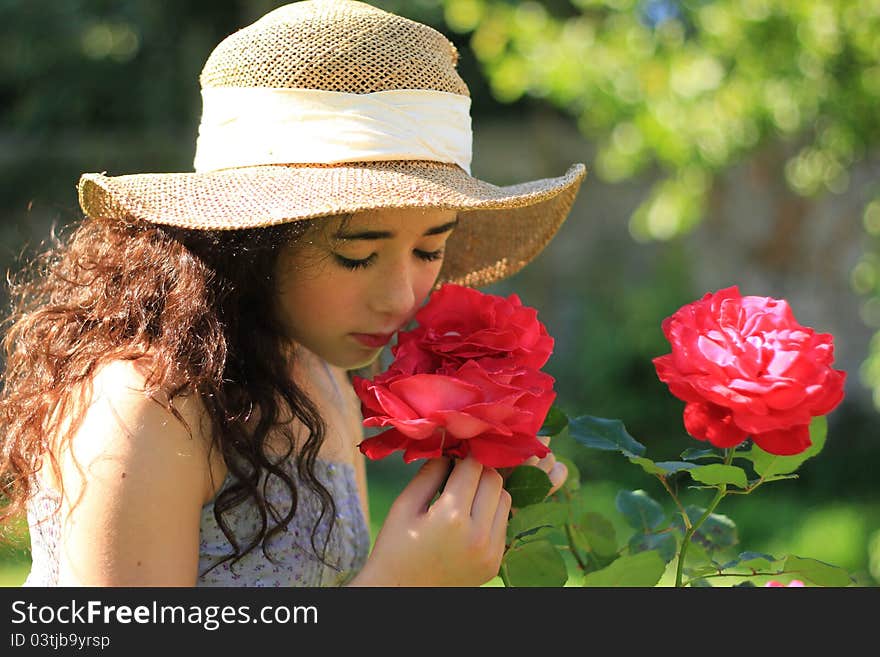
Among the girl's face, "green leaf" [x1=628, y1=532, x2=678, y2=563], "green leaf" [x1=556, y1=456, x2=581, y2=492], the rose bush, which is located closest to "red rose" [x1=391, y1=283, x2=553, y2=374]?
the rose bush

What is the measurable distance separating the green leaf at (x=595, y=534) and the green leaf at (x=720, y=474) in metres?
0.38

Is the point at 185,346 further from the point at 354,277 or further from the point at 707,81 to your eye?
the point at 707,81

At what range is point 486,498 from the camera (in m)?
1.58

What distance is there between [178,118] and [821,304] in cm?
586

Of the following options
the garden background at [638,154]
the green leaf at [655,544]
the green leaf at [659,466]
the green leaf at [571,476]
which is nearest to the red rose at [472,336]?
the green leaf at [659,466]

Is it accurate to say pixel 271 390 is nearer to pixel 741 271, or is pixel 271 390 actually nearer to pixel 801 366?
pixel 801 366

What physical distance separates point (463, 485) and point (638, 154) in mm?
3570

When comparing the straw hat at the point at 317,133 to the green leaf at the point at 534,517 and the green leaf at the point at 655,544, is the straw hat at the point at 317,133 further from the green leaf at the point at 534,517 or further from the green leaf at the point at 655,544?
the green leaf at the point at 655,544

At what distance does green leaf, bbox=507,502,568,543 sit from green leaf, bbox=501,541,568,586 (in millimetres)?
32

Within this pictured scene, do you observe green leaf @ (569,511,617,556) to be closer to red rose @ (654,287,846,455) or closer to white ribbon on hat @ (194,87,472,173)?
red rose @ (654,287,846,455)

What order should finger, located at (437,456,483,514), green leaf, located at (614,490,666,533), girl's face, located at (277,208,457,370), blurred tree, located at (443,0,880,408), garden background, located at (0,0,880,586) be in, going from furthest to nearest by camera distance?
garden background, located at (0,0,880,586), blurred tree, located at (443,0,880,408), green leaf, located at (614,490,666,533), girl's face, located at (277,208,457,370), finger, located at (437,456,483,514)

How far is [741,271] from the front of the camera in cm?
647

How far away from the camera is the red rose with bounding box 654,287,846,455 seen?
144 cm

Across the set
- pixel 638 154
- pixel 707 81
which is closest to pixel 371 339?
pixel 707 81
